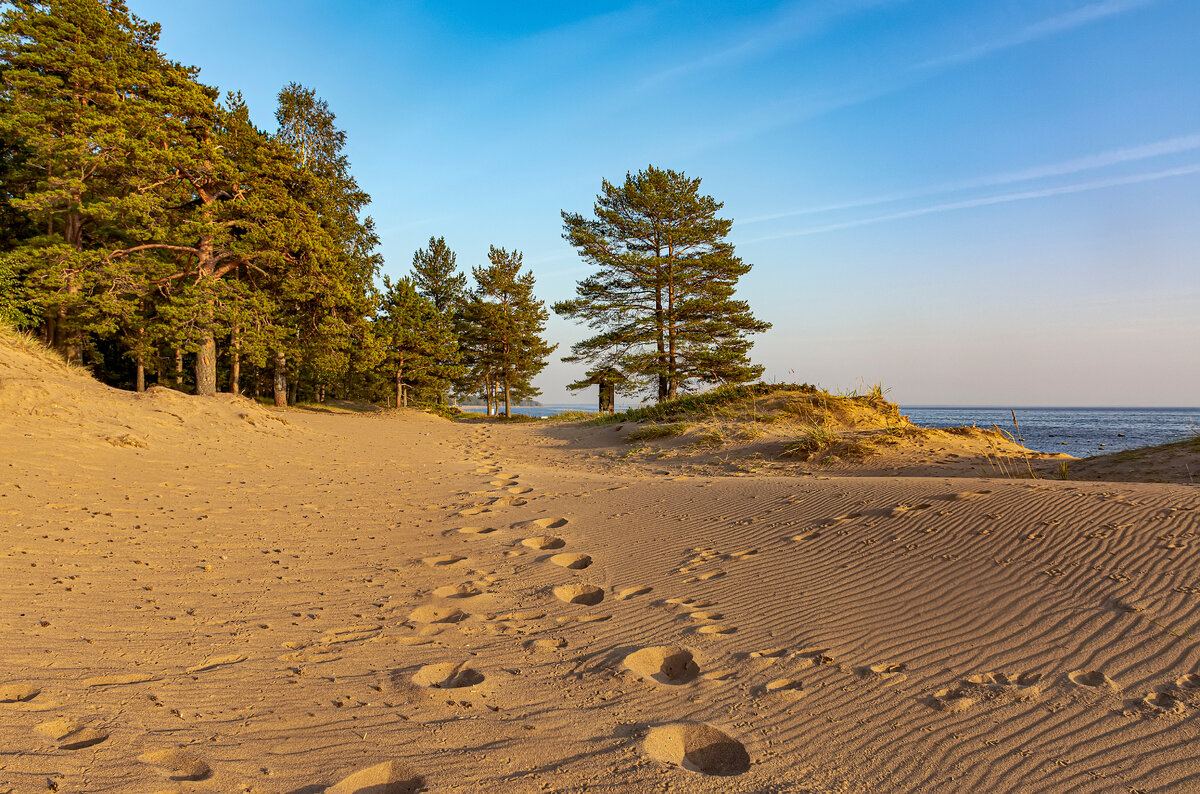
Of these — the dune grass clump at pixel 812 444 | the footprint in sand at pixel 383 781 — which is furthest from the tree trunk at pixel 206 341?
the footprint in sand at pixel 383 781

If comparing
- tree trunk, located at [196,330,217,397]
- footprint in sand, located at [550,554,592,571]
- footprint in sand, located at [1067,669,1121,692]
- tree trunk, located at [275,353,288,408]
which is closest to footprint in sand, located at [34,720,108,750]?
footprint in sand, located at [550,554,592,571]

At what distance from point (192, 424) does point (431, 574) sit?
29.2 feet

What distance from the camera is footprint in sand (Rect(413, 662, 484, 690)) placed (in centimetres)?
279

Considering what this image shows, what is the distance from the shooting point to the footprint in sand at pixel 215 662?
2766 millimetres

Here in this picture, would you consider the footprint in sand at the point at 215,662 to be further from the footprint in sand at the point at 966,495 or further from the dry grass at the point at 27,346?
the dry grass at the point at 27,346

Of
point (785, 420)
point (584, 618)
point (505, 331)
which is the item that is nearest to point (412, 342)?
point (505, 331)

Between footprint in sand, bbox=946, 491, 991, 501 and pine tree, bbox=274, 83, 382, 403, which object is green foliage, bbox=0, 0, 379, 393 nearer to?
pine tree, bbox=274, 83, 382, 403

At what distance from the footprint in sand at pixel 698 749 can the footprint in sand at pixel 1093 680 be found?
1.69 m

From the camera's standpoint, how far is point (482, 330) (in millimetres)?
34969

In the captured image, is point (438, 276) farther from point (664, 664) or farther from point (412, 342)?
point (664, 664)

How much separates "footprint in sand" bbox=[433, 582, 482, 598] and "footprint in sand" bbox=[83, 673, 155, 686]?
1.74 metres

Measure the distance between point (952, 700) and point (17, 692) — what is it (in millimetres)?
4185

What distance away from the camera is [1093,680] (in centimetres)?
261

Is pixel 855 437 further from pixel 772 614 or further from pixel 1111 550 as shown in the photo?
pixel 772 614
